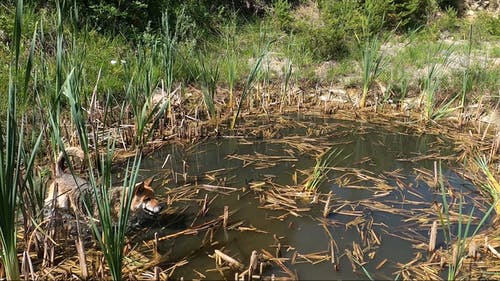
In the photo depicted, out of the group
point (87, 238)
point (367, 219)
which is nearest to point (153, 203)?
point (87, 238)

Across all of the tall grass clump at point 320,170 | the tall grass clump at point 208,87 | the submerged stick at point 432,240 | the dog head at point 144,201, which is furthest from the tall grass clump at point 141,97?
the submerged stick at point 432,240

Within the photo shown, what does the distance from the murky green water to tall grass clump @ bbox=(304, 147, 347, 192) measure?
0.08 m

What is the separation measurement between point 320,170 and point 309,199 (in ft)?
1.48

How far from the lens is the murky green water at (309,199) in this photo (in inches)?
119

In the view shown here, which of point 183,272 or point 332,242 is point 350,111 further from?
point 183,272

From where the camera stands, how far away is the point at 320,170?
4184 mm

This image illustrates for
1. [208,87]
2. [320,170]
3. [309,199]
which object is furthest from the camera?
[208,87]

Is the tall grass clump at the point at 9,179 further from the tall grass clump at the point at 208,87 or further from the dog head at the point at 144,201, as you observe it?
the tall grass clump at the point at 208,87

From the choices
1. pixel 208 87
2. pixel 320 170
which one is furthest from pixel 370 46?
pixel 320 170

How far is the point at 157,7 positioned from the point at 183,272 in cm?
621

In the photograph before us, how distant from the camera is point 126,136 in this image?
4.86 meters

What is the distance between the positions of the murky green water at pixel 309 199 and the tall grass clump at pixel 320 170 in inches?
3.1

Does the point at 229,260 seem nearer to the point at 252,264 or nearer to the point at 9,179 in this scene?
the point at 252,264

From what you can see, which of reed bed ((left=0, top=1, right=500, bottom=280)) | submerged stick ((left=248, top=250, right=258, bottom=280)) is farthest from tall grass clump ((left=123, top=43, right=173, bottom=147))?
submerged stick ((left=248, top=250, right=258, bottom=280))
